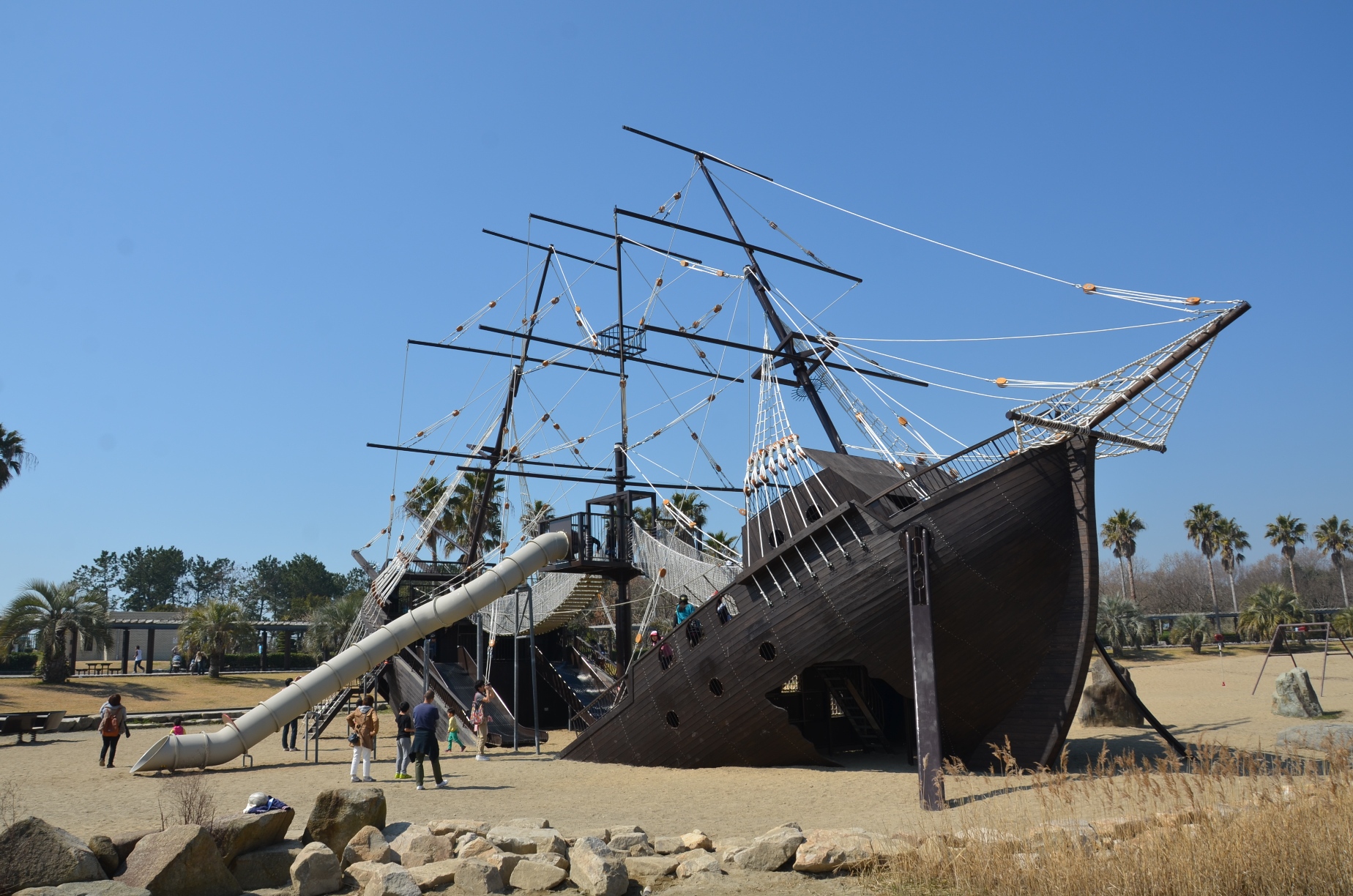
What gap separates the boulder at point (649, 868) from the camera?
7672 millimetres

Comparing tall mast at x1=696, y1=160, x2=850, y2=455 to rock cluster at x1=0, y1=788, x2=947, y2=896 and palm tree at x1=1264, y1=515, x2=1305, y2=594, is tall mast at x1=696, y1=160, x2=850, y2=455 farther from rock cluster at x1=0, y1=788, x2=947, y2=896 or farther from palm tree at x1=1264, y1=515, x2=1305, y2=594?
palm tree at x1=1264, y1=515, x2=1305, y2=594

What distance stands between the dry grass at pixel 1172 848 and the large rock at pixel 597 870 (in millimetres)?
1986

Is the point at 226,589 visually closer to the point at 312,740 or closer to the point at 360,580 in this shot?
the point at 360,580

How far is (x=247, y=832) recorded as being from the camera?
7.88 m

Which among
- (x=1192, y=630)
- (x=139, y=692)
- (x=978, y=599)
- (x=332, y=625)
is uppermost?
(x=332, y=625)

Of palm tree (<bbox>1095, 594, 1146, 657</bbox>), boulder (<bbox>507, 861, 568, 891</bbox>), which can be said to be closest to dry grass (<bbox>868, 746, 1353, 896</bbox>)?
boulder (<bbox>507, 861, 568, 891</bbox>)

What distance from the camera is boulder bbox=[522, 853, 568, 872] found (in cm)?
765

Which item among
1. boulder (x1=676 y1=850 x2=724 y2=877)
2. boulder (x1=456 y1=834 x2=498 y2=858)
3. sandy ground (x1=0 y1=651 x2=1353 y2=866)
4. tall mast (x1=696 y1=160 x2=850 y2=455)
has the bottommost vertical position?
sandy ground (x1=0 y1=651 x2=1353 y2=866)

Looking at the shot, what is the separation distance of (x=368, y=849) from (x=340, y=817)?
530 millimetres

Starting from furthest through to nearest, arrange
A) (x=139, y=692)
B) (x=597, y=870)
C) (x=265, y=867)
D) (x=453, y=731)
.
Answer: (x=139, y=692) < (x=453, y=731) < (x=265, y=867) < (x=597, y=870)

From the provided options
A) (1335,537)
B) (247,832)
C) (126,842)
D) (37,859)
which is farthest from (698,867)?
(1335,537)

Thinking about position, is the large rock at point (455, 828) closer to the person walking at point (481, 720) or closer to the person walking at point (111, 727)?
the person walking at point (481, 720)

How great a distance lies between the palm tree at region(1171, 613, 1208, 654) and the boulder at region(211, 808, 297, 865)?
169 feet

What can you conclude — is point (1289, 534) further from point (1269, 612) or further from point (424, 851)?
point (424, 851)
